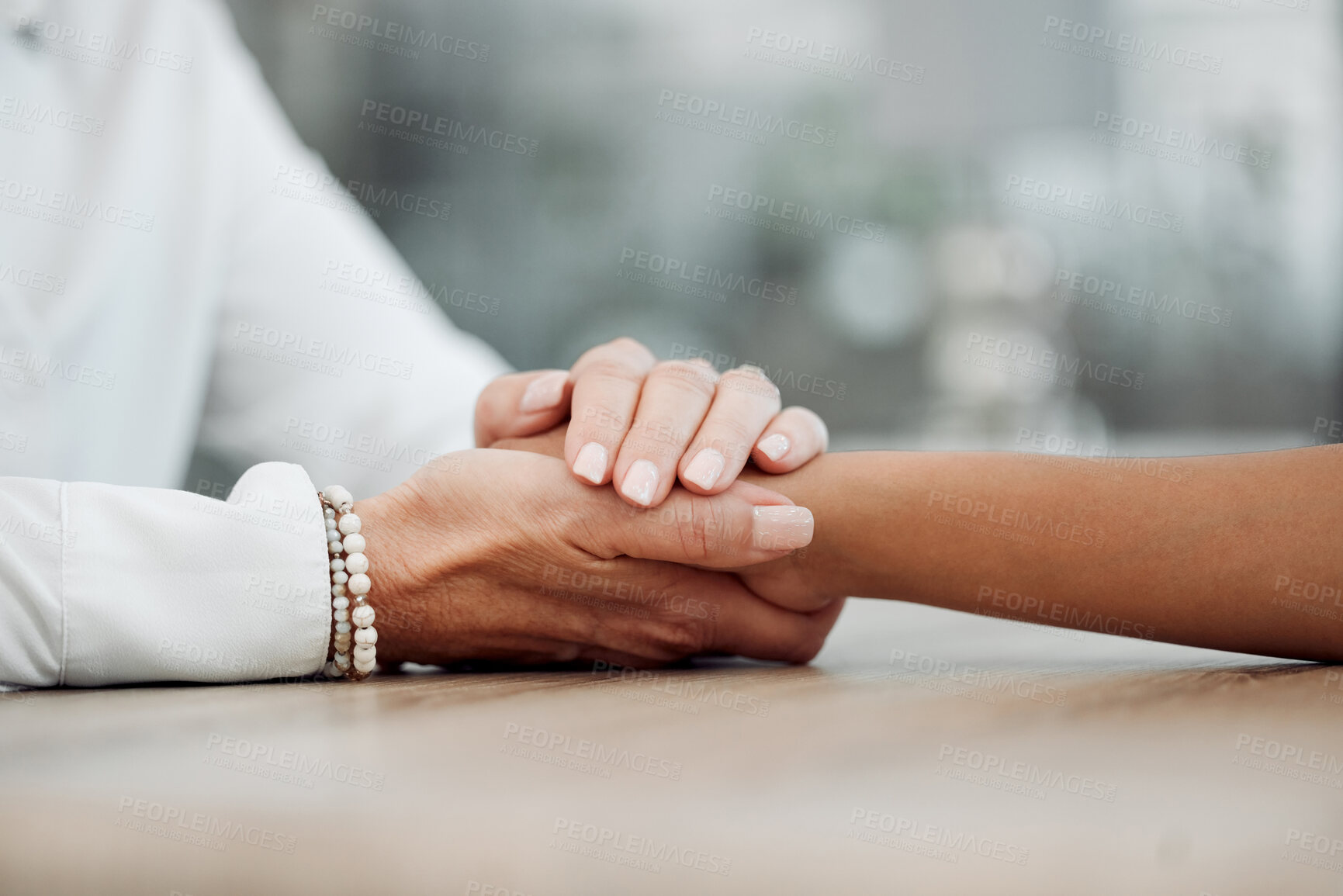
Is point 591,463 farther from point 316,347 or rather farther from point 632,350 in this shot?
point 316,347

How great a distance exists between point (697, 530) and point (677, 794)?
31cm

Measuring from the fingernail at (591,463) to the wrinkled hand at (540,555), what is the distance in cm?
1

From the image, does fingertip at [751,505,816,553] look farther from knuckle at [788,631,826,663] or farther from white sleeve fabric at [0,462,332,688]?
white sleeve fabric at [0,462,332,688]

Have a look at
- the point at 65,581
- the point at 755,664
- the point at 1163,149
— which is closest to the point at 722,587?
the point at 755,664

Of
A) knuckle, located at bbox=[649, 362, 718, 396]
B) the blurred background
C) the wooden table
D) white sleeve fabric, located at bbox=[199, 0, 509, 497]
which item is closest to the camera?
the wooden table

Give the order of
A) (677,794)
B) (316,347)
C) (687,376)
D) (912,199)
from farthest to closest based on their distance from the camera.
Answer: (912,199), (316,347), (687,376), (677,794)

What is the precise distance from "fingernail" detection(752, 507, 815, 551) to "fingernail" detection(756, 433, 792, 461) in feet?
0.23

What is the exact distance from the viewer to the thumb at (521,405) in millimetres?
818

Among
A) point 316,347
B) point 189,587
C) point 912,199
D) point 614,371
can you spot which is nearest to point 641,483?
point 614,371

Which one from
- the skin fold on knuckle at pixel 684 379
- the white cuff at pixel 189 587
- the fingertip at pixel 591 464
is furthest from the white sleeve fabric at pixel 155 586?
the skin fold on knuckle at pixel 684 379

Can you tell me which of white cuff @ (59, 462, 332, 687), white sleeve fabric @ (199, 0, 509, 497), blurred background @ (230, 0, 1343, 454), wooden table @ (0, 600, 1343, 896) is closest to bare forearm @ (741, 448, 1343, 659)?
wooden table @ (0, 600, 1343, 896)

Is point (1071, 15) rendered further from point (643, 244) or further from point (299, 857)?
point (299, 857)

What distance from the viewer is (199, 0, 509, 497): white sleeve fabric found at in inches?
45.1

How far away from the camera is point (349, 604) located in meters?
0.60
